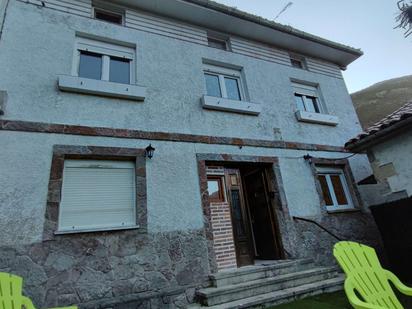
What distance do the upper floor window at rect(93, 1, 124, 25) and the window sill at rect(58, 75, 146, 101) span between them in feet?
6.34

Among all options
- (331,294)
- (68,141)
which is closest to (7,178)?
(68,141)

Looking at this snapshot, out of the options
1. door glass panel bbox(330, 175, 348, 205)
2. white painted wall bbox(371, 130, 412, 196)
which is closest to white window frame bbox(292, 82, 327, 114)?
door glass panel bbox(330, 175, 348, 205)

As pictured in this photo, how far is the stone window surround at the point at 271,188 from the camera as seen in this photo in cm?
464

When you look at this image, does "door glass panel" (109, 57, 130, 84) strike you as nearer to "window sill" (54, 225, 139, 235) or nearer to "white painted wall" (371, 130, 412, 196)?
"window sill" (54, 225, 139, 235)

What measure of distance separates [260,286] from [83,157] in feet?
11.8

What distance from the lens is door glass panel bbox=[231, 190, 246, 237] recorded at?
214 inches

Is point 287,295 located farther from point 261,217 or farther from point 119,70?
point 119,70

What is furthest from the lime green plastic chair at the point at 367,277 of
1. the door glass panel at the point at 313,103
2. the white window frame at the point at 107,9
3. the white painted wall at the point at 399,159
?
the white window frame at the point at 107,9

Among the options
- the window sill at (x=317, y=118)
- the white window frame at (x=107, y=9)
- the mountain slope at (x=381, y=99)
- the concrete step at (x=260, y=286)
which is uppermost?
the mountain slope at (x=381, y=99)

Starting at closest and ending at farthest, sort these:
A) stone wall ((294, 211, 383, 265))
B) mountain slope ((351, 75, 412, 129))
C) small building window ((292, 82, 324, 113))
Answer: stone wall ((294, 211, 383, 265))
small building window ((292, 82, 324, 113))
mountain slope ((351, 75, 412, 129))

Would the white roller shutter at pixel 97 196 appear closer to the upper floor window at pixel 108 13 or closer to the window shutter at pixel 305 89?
the upper floor window at pixel 108 13

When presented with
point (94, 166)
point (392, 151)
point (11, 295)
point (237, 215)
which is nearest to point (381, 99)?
point (392, 151)

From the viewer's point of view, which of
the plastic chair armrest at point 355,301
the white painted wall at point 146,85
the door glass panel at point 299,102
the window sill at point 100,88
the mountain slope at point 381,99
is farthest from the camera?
the mountain slope at point 381,99

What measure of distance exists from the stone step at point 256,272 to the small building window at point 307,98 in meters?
4.17
